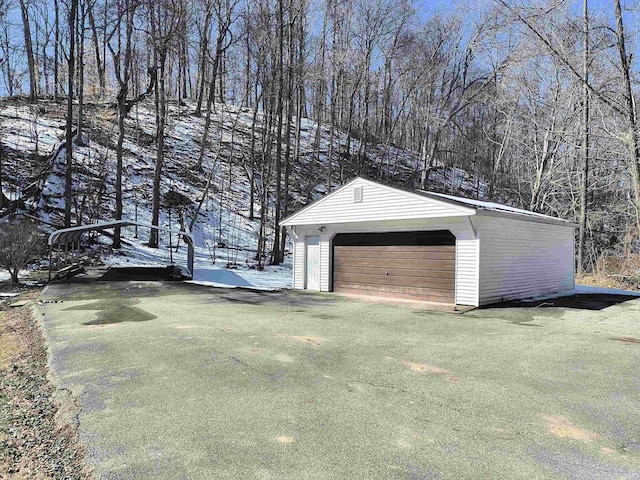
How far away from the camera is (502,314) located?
9109mm

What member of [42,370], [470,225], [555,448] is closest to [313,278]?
[470,225]

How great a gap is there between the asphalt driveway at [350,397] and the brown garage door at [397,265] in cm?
286

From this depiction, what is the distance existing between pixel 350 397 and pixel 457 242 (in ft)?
23.4

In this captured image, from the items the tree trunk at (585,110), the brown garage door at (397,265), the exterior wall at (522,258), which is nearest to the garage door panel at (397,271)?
the brown garage door at (397,265)

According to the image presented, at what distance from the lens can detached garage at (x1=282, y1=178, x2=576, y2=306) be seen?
10242mm

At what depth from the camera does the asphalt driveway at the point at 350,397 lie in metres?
2.86

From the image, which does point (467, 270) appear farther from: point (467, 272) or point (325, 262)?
point (325, 262)

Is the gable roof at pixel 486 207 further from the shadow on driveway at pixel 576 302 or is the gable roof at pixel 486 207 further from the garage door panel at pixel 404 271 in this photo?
the shadow on driveway at pixel 576 302

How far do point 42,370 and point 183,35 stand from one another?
21934mm

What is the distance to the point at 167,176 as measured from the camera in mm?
24703

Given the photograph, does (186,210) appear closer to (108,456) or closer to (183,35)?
(183,35)

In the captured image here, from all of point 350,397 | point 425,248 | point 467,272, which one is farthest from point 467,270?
point 350,397

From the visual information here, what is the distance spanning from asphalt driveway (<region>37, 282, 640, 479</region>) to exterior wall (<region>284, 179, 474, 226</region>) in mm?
3412

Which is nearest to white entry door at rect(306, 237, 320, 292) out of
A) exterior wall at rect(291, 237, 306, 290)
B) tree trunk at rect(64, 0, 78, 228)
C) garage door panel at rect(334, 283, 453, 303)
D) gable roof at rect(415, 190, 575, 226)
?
exterior wall at rect(291, 237, 306, 290)
